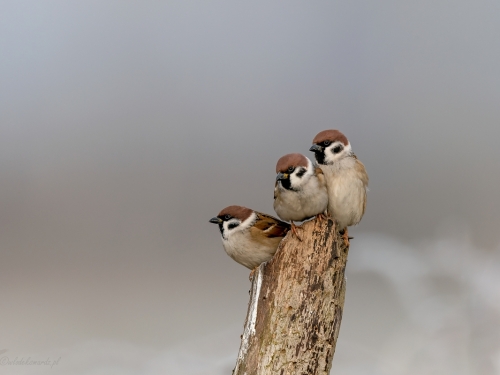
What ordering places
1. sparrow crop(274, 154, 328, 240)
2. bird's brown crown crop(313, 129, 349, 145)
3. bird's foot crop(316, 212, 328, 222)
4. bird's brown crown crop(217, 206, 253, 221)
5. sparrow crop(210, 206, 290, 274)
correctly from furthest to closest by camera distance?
bird's brown crown crop(217, 206, 253, 221) < sparrow crop(210, 206, 290, 274) < bird's brown crown crop(313, 129, 349, 145) < sparrow crop(274, 154, 328, 240) < bird's foot crop(316, 212, 328, 222)

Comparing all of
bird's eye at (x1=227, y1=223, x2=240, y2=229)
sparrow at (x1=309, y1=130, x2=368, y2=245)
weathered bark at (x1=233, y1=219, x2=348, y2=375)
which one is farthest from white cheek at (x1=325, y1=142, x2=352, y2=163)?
bird's eye at (x1=227, y1=223, x2=240, y2=229)

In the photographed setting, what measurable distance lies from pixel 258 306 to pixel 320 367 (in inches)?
15.7

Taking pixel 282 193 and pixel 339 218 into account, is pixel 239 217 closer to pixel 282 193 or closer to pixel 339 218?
pixel 282 193

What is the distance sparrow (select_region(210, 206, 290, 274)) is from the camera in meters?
2.99

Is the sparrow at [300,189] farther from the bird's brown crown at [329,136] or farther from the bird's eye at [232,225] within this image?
the bird's eye at [232,225]

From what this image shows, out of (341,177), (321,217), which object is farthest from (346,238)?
(341,177)

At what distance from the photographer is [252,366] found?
2.34m

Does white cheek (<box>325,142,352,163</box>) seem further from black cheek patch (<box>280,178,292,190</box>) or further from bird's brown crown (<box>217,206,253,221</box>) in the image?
bird's brown crown (<box>217,206,253,221</box>)

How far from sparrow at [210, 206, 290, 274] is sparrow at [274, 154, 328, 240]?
0.27 metres

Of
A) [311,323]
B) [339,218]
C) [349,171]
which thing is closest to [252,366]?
[311,323]

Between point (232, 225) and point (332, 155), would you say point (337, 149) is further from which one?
point (232, 225)

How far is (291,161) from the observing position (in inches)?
108

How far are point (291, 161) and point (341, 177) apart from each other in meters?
0.30

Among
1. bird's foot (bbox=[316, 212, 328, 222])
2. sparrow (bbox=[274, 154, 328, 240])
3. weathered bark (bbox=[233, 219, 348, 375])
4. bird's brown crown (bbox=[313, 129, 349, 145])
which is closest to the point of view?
weathered bark (bbox=[233, 219, 348, 375])
